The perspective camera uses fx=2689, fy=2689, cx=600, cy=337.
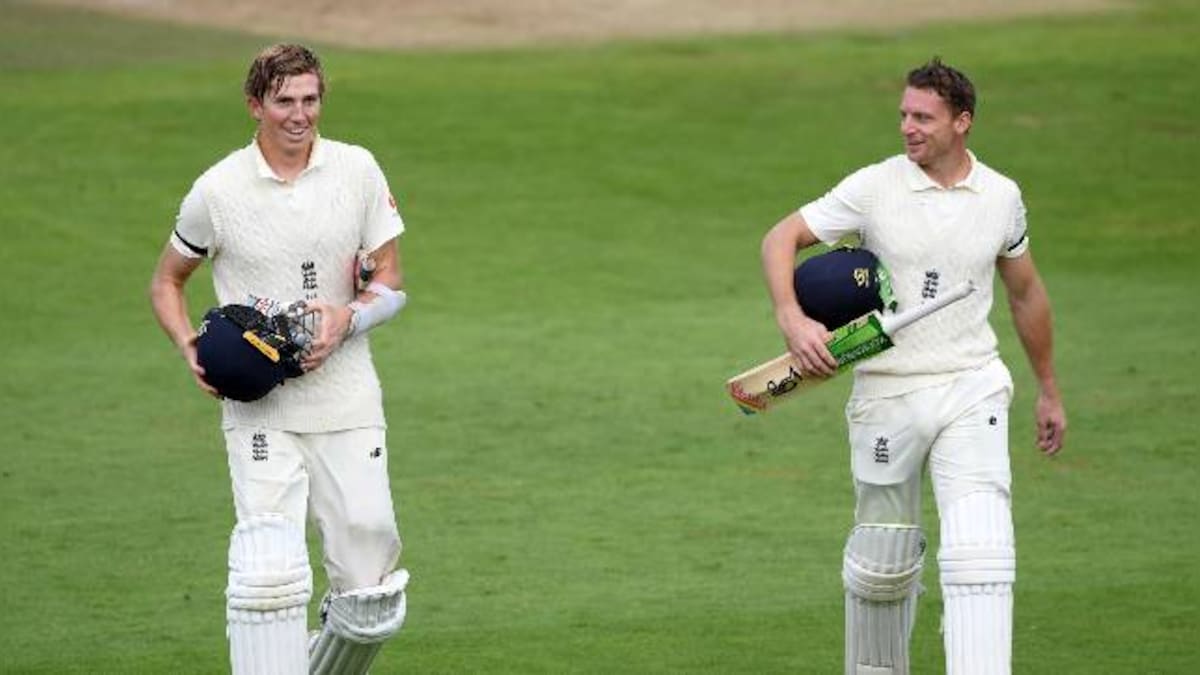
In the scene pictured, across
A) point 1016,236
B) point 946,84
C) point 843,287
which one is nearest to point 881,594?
point 843,287

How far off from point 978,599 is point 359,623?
185 cm

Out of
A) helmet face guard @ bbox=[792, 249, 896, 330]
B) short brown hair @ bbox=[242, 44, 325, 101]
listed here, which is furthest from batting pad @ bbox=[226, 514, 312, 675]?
helmet face guard @ bbox=[792, 249, 896, 330]

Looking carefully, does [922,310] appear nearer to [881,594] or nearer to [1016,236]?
[1016,236]

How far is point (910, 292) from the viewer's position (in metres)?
8.20

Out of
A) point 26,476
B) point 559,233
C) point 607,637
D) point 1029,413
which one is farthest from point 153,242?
point 607,637

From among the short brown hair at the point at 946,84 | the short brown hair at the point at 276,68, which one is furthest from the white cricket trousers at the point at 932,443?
the short brown hair at the point at 276,68

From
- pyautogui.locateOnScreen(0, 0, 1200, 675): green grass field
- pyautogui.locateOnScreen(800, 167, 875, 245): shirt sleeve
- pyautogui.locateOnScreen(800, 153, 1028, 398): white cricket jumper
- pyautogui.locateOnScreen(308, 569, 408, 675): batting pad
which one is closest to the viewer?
pyautogui.locateOnScreen(308, 569, 408, 675): batting pad

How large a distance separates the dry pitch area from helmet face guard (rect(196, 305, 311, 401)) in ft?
50.1

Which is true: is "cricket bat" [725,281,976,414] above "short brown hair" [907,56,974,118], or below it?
below

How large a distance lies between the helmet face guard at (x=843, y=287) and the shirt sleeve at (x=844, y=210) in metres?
0.12

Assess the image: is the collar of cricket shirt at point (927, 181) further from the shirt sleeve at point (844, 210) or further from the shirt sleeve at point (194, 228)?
the shirt sleeve at point (194, 228)

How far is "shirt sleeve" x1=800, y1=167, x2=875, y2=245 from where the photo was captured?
326 inches

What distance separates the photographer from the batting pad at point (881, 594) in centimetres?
833

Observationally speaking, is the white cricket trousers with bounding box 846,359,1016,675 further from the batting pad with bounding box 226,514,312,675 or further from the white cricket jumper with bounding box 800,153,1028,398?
the batting pad with bounding box 226,514,312,675
